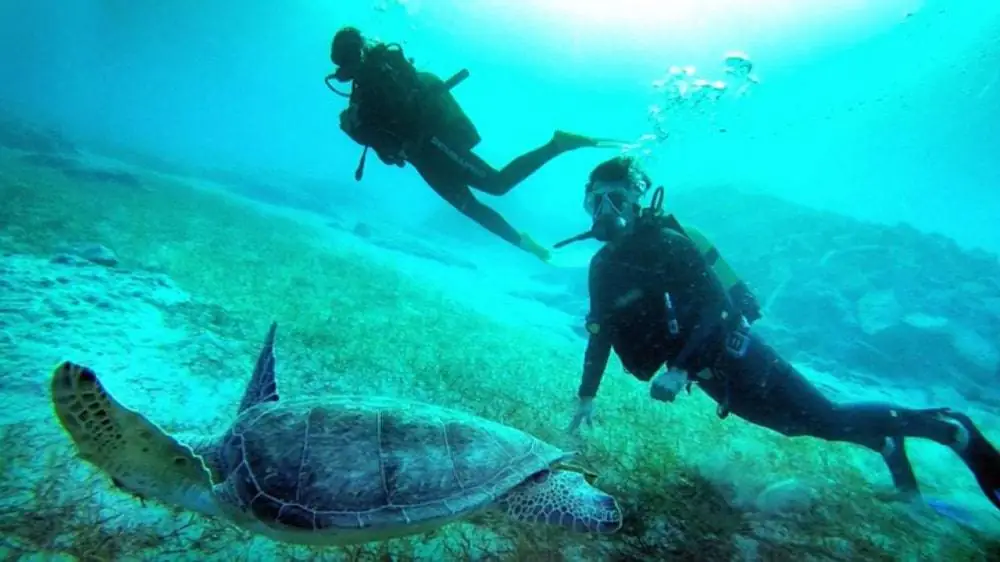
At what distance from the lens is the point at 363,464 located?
253 cm

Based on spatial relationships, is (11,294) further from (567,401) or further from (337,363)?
(567,401)

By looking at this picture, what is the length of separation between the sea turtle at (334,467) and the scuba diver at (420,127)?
425 cm

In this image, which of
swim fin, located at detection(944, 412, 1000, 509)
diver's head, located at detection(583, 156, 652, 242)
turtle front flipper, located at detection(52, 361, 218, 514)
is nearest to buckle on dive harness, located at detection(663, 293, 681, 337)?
diver's head, located at detection(583, 156, 652, 242)

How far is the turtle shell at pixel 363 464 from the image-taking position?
232 centimetres

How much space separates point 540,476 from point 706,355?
2.25m

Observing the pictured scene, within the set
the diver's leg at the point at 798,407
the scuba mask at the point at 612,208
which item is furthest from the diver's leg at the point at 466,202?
the diver's leg at the point at 798,407

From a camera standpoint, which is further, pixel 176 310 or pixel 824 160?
pixel 824 160

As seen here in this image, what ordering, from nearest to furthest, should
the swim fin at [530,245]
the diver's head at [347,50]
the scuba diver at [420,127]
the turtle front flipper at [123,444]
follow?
the turtle front flipper at [123,444] < the diver's head at [347,50] < the scuba diver at [420,127] < the swim fin at [530,245]

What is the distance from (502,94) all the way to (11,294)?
11248 cm

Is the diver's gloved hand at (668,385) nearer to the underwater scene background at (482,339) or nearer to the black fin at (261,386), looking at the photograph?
the underwater scene background at (482,339)

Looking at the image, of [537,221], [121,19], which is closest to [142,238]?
[537,221]

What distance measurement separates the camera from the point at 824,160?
250 ft

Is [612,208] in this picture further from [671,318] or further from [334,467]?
[334,467]

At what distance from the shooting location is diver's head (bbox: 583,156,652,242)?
4.44m
